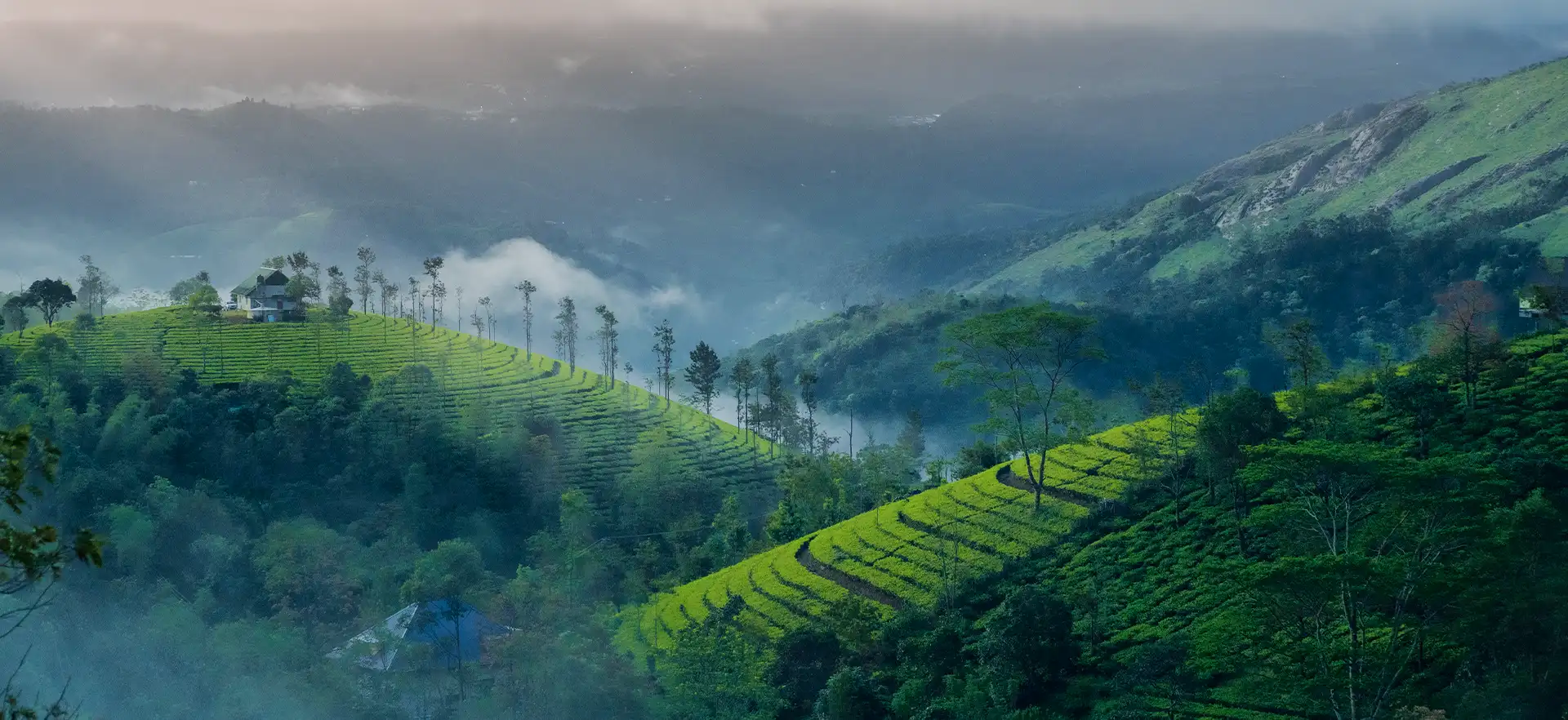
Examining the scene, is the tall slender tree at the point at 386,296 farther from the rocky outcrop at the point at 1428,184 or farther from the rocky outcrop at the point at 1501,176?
the rocky outcrop at the point at 1428,184

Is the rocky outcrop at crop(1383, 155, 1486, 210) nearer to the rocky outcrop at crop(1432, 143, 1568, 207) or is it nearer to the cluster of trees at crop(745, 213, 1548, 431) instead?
the rocky outcrop at crop(1432, 143, 1568, 207)

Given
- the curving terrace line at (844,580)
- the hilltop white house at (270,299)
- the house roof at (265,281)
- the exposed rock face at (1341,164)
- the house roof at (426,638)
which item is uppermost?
the exposed rock face at (1341,164)

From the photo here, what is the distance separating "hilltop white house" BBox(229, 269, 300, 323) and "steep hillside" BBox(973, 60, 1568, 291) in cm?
10551

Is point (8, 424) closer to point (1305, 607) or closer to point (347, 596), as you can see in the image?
point (347, 596)

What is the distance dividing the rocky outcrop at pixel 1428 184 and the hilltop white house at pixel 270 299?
129915 mm

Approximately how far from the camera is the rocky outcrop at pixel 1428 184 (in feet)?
526

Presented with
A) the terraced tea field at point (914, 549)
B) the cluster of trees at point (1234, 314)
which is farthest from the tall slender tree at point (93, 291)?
the cluster of trees at point (1234, 314)

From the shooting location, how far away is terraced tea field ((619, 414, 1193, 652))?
149ft

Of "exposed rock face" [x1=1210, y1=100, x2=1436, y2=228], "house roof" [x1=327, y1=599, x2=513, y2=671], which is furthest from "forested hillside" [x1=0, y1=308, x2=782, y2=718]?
"exposed rock face" [x1=1210, y1=100, x2=1436, y2=228]

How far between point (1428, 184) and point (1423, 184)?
1.51 ft

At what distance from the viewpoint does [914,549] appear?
48.3 m

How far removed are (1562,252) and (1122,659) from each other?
10114 centimetres

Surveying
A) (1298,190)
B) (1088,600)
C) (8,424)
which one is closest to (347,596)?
(8,424)

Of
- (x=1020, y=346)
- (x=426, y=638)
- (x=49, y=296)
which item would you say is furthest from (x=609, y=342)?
(x=1020, y=346)
